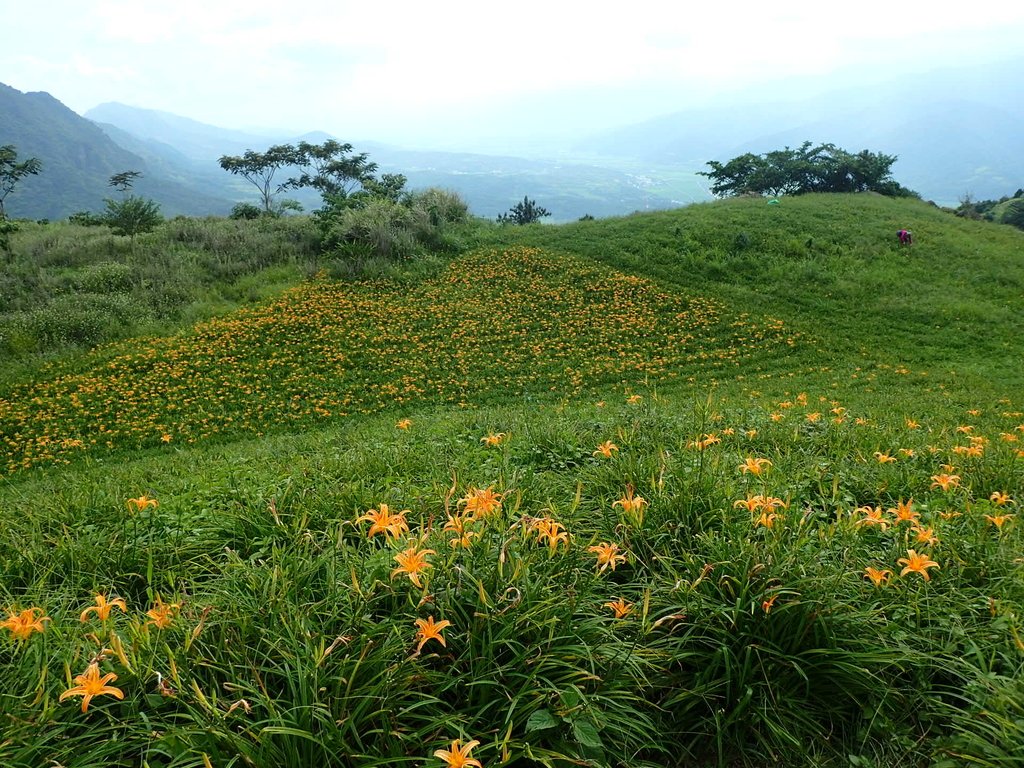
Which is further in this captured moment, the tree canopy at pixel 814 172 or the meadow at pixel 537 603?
the tree canopy at pixel 814 172

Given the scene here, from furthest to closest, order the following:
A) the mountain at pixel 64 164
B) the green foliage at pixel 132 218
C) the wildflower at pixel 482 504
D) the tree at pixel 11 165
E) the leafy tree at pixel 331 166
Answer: the mountain at pixel 64 164 → the leafy tree at pixel 331 166 → the tree at pixel 11 165 → the green foliage at pixel 132 218 → the wildflower at pixel 482 504

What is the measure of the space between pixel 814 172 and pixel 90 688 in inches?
1602

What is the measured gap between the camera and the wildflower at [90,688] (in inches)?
57.1

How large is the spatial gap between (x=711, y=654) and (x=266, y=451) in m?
6.09

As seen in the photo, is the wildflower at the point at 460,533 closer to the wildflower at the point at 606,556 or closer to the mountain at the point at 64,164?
the wildflower at the point at 606,556

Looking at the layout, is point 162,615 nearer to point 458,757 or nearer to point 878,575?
point 458,757

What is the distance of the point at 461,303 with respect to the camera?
16.6m

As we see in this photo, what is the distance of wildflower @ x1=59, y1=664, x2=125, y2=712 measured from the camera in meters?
1.45

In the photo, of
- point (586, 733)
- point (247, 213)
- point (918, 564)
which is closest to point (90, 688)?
point (586, 733)

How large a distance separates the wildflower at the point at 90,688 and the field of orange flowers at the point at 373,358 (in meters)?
8.65

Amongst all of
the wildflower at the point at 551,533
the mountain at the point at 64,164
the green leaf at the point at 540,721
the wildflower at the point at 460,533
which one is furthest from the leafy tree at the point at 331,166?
the mountain at the point at 64,164

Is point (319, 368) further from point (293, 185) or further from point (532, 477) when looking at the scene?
point (293, 185)

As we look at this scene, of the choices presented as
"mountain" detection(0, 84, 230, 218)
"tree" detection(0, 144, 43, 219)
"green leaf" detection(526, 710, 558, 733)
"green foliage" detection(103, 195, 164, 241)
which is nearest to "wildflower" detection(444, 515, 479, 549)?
"green leaf" detection(526, 710, 558, 733)

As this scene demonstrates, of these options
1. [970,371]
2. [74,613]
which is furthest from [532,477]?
[970,371]
